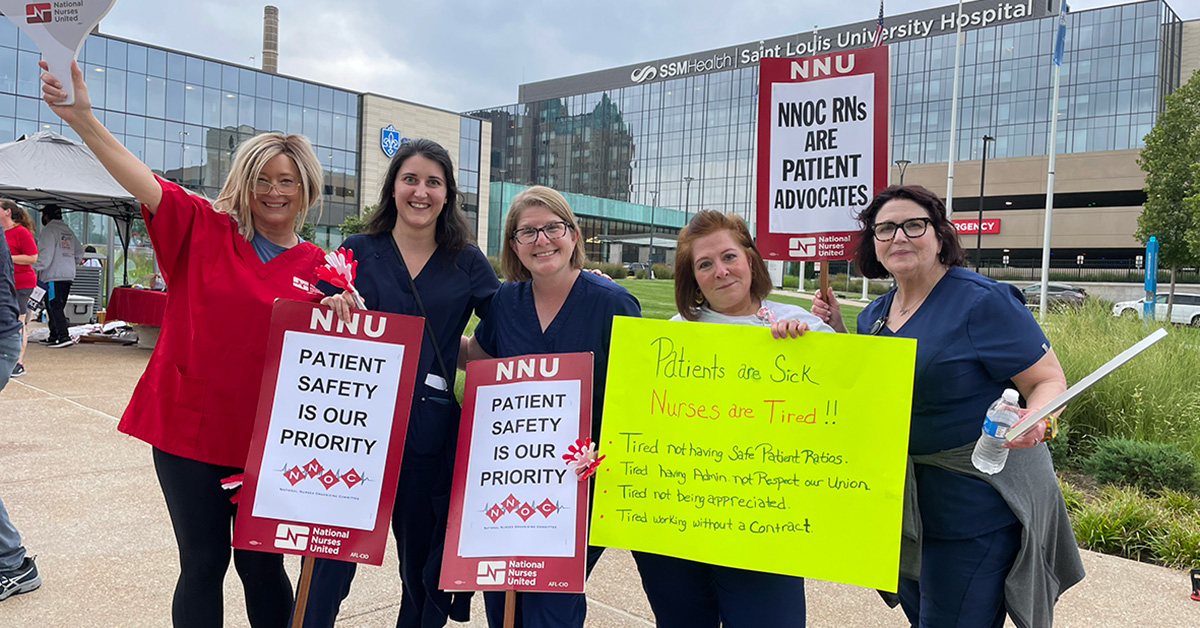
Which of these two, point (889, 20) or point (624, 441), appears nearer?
point (624, 441)

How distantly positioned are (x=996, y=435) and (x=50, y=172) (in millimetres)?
13586

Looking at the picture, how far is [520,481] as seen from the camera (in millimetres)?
2445

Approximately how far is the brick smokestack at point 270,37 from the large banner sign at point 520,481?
7355cm

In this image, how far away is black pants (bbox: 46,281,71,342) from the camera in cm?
1230

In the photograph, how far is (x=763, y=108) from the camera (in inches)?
130

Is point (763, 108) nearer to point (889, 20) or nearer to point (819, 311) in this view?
point (819, 311)

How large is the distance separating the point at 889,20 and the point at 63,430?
7375 centimetres

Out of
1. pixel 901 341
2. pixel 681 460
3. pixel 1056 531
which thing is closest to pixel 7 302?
pixel 681 460

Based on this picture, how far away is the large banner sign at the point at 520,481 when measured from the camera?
2.37 metres

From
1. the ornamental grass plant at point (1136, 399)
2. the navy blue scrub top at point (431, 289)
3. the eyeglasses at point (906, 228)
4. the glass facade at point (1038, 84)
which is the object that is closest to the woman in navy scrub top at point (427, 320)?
the navy blue scrub top at point (431, 289)

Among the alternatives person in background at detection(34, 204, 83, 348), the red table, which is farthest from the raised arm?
person in background at detection(34, 204, 83, 348)

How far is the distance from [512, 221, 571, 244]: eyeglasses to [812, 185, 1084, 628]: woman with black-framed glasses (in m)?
1.06

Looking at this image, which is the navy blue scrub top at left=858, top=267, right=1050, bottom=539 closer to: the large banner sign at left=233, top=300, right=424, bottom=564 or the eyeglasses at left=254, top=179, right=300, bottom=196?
the large banner sign at left=233, top=300, right=424, bottom=564

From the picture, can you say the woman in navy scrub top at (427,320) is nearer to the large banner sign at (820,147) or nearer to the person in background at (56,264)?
the large banner sign at (820,147)
